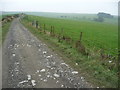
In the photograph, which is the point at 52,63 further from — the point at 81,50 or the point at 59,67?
the point at 81,50

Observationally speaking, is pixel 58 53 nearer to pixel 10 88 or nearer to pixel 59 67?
pixel 59 67

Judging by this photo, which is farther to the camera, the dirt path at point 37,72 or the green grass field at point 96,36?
the green grass field at point 96,36

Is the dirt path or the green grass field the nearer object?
the dirt path

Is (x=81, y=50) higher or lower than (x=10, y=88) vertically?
higher

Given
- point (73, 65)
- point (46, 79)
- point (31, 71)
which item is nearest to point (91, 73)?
point (73, 65)

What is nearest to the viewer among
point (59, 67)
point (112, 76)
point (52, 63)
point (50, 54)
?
point (112, 76)

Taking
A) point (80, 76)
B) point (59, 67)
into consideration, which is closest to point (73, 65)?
point (59, 67)

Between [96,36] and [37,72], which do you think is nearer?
[37,72]

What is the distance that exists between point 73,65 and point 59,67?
958mm

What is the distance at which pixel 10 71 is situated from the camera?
26.0 ft

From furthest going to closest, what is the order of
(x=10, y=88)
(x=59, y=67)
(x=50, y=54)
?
(x=50, y=54) → (x=59, y=67) → (x=10, y=88)

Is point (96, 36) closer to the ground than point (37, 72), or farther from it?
farther from it

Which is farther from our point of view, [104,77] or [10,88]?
[104,77]

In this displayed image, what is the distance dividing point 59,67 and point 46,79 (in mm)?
1676
